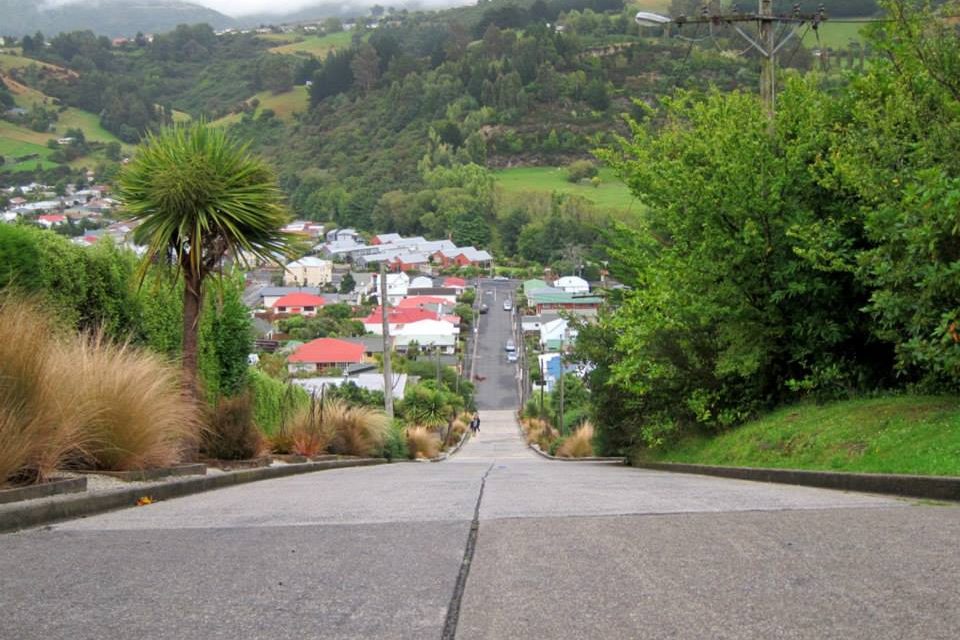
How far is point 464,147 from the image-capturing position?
169250 mm

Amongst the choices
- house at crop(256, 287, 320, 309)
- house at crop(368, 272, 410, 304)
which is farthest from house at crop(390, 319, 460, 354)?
house at crop(368, 272, 410, 304)

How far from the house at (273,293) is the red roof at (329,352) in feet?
86.9

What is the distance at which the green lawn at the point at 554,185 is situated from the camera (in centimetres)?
13500

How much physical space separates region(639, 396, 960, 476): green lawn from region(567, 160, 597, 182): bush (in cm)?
13183

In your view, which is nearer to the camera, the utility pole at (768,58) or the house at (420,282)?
the utility pole at (768,58)

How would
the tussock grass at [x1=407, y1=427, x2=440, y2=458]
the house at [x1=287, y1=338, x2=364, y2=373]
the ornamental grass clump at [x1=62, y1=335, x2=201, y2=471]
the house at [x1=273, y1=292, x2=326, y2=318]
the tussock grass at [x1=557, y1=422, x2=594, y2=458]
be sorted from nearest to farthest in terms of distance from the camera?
the ornamental grass clump at [x1=62, y1=335, x2=201, y2=471], the tussock grass at [x1=407, y1=427, x2=440, y2=458], the tussock grass at [x1=557, y1=422, x2=594, y2=458], the house at [x1=287, y1=338, x2=364, y2=373], the house at [x1=273, y1=292, x2=326, y2=318]

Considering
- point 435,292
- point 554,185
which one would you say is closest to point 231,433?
point 435,292

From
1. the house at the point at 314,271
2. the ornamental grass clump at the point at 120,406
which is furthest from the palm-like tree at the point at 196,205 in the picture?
the house at the point at 314,271

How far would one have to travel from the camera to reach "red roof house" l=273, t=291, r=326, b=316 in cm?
10938

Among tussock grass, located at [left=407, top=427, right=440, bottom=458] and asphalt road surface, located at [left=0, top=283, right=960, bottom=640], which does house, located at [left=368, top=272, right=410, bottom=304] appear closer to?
tussock grass, located at [left=407, top=427, right=440, bottom=458]

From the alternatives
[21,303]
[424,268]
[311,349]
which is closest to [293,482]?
[21,303]

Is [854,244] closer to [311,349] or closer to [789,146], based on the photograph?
[789,146]

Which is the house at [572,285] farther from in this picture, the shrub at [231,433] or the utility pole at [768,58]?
the shrub at [231,433]

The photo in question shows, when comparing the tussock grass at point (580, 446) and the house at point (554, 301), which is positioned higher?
the house at point (554, 301)
